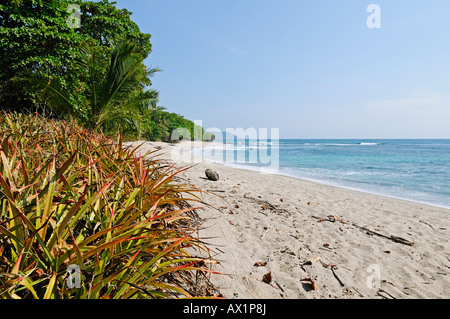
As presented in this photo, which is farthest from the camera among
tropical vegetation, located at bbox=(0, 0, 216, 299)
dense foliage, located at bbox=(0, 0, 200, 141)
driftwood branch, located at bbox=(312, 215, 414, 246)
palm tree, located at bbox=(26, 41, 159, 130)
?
palm tree, located at bbox=(26, 41, 159, 130)

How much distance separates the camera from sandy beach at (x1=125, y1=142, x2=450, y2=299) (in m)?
2.30

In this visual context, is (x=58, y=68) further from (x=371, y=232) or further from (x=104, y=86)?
(x=371, y=232)

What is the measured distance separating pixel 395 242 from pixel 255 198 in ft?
8.34

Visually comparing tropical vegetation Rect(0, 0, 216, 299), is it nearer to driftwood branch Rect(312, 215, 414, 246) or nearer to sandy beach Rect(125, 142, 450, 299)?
sandy beach Rect(125, 142, 450, 299)

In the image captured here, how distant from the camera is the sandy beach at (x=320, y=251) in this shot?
230cm

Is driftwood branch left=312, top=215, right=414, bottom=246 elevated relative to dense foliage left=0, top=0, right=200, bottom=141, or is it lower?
lower

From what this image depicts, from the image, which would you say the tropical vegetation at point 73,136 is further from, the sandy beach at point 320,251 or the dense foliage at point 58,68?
the sandy beach at point 320,251

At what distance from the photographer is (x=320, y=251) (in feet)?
10.1

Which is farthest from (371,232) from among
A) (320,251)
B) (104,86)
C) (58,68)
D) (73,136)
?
(58,68)

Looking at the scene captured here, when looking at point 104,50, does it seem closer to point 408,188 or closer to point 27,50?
point 27,50

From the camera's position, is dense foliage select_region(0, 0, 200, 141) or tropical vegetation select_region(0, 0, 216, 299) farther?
dense foliage select_region(0, 0, 200, 141)

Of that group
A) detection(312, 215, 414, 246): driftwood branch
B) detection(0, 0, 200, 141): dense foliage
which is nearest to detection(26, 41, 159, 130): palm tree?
detection(0, 0, 200, 141): dense foliage

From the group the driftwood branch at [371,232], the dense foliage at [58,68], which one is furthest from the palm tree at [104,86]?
the driftwood branch at [371,232]

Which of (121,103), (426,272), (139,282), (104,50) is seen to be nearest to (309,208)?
(426,272)
